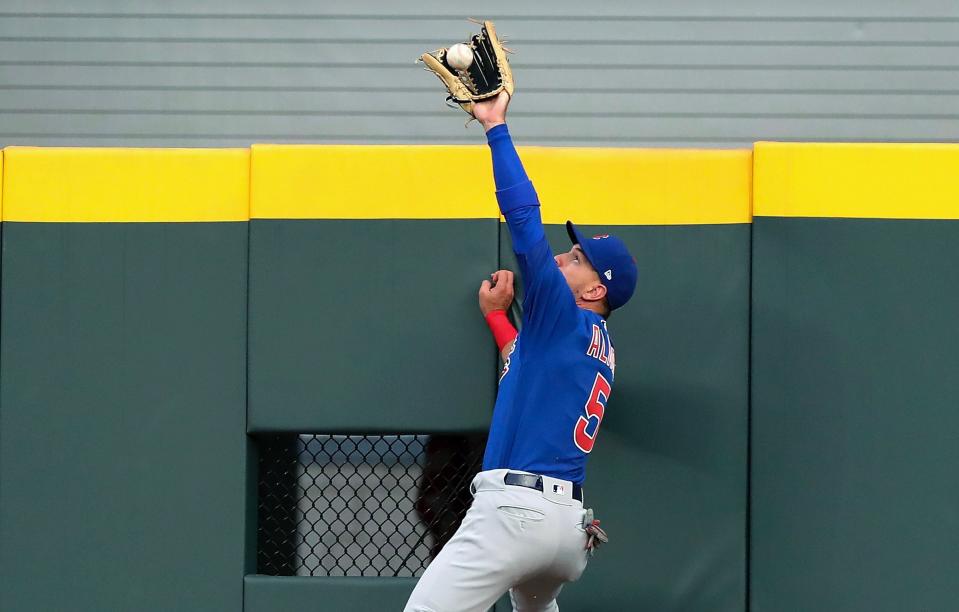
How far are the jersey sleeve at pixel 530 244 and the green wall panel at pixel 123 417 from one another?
1.16m

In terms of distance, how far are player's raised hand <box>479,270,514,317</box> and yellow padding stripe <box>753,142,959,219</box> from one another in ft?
3.00

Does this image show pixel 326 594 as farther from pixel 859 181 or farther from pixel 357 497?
pixel 859 181

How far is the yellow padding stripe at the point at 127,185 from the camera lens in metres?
3.89

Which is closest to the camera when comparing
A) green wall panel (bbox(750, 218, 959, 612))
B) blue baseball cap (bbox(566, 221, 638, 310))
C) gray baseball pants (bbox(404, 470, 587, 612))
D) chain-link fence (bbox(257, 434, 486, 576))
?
gray baseball pants (bbox(404, 470, 587, 612))

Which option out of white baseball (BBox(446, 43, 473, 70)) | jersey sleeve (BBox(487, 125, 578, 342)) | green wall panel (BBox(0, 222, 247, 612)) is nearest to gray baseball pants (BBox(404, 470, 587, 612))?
jersey sleeve (BBox(487, 125, 578, 342))

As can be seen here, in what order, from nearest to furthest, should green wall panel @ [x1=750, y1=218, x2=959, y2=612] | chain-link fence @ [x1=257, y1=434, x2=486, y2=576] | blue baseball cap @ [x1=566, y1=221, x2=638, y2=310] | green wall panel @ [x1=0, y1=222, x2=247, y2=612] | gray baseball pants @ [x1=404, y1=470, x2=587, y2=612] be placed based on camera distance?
gray baseball pants @ [x1=404, y1=470, x2=587, y2=612] → blue baseball cap @ [x1=566, y1=221, x2=638, y2=310] → green wall panel @ [x1=750, y1=218, x2=959, y2=612] → green wall panel @ [x1=0, y1=222, x2=247, y2=612] → chain-link fence @ [x1=257, y1=434, x2=486, y2=576]

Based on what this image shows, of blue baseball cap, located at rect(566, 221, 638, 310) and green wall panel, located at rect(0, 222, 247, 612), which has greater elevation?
blue baseball cap, located at rect(566, 221, 638, 310)

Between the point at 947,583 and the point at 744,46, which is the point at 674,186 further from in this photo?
the point at 744,46

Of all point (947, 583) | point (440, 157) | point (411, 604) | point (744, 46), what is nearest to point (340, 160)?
point (440, 157)

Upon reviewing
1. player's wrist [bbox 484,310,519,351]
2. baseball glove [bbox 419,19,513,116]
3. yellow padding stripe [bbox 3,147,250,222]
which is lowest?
player's wrist [bbox 484,310,519,351]

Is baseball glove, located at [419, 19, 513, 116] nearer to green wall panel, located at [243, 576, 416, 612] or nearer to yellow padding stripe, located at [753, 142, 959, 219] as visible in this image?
yellow padding stripe, located at [753, 142, 959, 219]

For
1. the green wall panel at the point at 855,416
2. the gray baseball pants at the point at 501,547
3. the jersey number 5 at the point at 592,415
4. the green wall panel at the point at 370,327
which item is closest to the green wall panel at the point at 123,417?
the green wall panel at the point at 370,327

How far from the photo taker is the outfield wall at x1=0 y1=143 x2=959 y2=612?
12.3 ft

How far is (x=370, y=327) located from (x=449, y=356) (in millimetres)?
295
